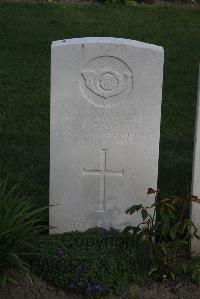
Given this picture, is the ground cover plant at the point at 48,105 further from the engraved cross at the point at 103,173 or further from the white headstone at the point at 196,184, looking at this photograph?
the white headstone at the point at 196,184

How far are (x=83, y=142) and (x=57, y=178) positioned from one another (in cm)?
34

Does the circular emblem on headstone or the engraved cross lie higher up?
the circular emblem on headstone

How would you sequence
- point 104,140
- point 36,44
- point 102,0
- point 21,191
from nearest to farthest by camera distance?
point 104,140 < point 21,191 < point 36,44 < point 102,0

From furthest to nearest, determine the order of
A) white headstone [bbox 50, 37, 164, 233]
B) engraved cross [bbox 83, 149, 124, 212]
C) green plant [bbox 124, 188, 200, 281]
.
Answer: engraved cross [bbox 83, 149, 124, 212] → white headstone [bbox 50, 37, 164, 233] → green plant [bbox 124, 188, 200, 281]

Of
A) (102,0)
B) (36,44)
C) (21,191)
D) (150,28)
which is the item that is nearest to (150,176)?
(21,191)

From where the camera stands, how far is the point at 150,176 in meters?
5.60

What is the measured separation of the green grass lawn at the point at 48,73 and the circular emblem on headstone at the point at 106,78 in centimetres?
133

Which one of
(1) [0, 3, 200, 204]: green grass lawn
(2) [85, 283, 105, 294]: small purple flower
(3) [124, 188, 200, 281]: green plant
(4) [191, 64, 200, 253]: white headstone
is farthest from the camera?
(1) [0, 3, 200, 204]: green grass lawn

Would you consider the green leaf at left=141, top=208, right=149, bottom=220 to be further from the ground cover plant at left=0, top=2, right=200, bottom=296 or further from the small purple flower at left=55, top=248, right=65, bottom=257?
the small purple flower at left=55, top=248, right=65, bottom=257

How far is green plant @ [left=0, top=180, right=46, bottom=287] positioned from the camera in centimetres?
508

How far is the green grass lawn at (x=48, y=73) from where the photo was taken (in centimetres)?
709

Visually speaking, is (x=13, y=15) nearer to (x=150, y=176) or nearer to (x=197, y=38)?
(x=197, y=38)

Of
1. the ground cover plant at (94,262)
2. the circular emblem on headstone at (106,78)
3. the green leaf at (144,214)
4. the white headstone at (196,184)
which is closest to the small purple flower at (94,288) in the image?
the ground cover plant at (94,262)

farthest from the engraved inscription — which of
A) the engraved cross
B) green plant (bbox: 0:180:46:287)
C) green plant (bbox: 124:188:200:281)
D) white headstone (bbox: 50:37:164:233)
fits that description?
green plant (bbox: 0:180:46:287)
